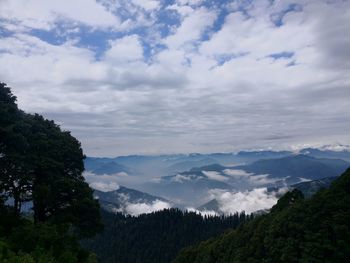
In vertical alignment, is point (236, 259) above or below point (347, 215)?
below

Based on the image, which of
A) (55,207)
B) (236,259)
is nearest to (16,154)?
(55,207)

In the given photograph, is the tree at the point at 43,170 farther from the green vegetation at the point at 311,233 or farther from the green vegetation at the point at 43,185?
the green vegetation at the point at 311,233

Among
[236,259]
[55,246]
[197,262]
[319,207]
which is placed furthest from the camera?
[197,262]

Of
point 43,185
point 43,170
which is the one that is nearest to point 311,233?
point 43,185

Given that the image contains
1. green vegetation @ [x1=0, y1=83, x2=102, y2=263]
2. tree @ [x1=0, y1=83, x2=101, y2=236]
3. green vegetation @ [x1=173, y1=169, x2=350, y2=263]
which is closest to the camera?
green vegetation @ [x1=0, y1=83, x2=102, y2=263]

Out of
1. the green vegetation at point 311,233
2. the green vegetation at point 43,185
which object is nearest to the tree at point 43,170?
the green vegetation at point 43,185

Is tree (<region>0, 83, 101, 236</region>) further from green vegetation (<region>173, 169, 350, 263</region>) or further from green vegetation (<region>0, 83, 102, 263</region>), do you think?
green vegetation (<region>173, 169, 350, 263</region>)

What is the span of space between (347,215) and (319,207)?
174 inches

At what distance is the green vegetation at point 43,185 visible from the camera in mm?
29047

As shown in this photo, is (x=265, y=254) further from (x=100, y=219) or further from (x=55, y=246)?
(x=55, y=246)

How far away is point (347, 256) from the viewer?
136 feet

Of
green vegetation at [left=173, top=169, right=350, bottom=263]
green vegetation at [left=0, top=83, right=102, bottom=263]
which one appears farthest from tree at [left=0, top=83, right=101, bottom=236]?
green vegetation at [left=173, top=169, right=350, bottom=263]

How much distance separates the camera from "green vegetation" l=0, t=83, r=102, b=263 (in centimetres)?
2905

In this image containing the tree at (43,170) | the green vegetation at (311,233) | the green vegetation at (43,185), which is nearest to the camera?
the green vegetation at (43,185)
